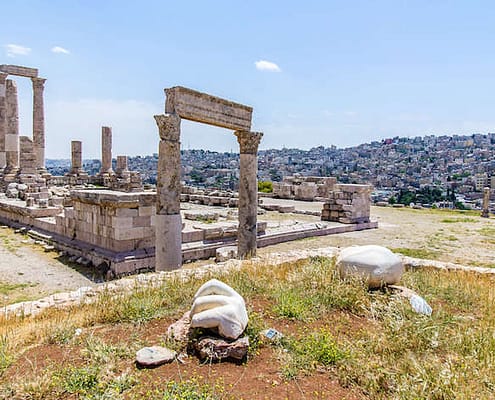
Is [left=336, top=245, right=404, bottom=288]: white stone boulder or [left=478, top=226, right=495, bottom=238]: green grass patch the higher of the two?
[left=336, top=245, right=404, bottom=288]: white stone boulder

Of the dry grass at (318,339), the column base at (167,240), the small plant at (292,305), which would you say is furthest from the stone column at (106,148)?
the small plant at (292,305)

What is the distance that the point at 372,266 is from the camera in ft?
19.0

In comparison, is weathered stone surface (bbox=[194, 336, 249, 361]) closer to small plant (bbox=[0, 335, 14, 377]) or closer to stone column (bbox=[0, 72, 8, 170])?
small plant (bbox=[0, 335, 14, 377])

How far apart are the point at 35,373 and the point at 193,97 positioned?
645 cm

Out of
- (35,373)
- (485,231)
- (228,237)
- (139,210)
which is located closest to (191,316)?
(35,373)

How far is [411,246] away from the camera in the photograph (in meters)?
12.4

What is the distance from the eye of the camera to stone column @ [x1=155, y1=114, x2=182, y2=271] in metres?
8.23

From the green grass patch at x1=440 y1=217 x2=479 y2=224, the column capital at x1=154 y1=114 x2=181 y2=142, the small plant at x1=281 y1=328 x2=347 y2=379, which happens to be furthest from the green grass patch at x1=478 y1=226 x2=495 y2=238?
the small plant at x1=281 y1=328 x2=347 y2=379

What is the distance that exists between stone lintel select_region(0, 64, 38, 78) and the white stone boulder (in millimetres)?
29536

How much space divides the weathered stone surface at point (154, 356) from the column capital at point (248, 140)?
23.0 feet

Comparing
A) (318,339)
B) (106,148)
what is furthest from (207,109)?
(106,148)

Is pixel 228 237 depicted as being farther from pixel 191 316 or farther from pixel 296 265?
pixel 191 316

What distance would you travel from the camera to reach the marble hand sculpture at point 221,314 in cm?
386

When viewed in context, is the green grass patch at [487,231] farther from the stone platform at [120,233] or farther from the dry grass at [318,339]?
the dry grass at [318,339]
